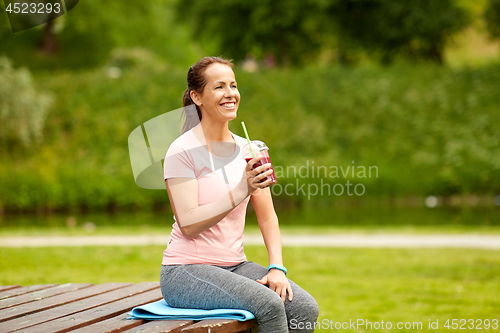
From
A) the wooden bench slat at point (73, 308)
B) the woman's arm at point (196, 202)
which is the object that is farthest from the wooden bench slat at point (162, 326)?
the wooden bench slat at point (73, 308)

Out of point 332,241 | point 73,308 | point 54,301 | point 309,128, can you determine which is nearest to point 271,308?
point 73,308

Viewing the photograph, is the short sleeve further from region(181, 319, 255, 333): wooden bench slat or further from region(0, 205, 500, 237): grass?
region(0, 205, 500, 237): grass

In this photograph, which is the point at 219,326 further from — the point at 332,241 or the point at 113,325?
the point at 332,241

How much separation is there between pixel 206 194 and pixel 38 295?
1.38 metres

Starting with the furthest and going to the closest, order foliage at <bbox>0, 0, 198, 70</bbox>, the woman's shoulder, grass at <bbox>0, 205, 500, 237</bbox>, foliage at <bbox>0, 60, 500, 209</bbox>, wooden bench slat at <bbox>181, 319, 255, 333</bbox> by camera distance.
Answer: foliage at <bbox>0, 0, 198, 70</bbox>, foliage at <bbox>0, 60, 500, 209</bbox>, grass at <bbox>0, 205, 500, 237</bbox>, the woman's shoulder, wooden bench slat at <bbox>181, 319, 255, 333</bbox>

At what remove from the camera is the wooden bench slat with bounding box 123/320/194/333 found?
246 centimetres

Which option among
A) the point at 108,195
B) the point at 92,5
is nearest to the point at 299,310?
the point at 108,195

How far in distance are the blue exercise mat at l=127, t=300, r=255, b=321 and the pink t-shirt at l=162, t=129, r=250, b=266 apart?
0.23 m

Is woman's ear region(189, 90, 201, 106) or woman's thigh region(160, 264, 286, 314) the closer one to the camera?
woman's thigh region(160, 264, 286, 314)

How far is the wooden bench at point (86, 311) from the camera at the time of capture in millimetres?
2512

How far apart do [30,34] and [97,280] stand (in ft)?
85.9

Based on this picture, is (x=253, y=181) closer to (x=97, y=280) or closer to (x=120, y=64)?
(x=97, y=280)

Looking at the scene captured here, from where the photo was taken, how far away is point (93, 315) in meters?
2.78

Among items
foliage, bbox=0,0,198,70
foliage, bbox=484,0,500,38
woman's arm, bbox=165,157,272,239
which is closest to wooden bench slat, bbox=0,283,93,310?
woman's arm, bbox=165,157,272,239
